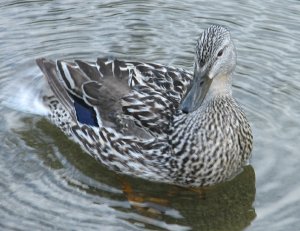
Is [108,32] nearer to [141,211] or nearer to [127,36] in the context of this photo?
[127,36]

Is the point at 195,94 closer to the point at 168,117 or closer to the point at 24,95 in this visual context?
the point at 168,117

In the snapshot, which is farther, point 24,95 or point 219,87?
point 24,95

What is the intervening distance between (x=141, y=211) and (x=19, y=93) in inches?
110

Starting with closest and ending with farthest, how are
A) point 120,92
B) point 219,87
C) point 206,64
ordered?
point 206,64 → point 219,87 → point 120,92

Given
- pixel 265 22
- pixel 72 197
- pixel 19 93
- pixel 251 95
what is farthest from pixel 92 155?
pixel 265 22

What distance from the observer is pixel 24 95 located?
9.94m

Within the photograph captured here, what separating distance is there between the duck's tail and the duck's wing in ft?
2.03

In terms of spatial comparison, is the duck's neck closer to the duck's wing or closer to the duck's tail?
the duck's wing

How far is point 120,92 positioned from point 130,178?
99cm

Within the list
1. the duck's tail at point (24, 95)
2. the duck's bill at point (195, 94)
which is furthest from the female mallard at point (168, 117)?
the duck's tail at point (24, 95)

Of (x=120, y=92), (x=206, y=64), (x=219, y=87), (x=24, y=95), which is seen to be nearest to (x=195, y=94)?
(x=206, y=64)

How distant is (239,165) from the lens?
27.5ft

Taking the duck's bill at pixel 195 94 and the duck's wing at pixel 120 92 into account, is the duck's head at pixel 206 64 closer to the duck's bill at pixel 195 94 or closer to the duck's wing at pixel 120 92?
the duck's bill at pixel 195 94

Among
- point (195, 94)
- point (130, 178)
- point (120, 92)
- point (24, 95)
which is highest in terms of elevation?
point (195, 94)
